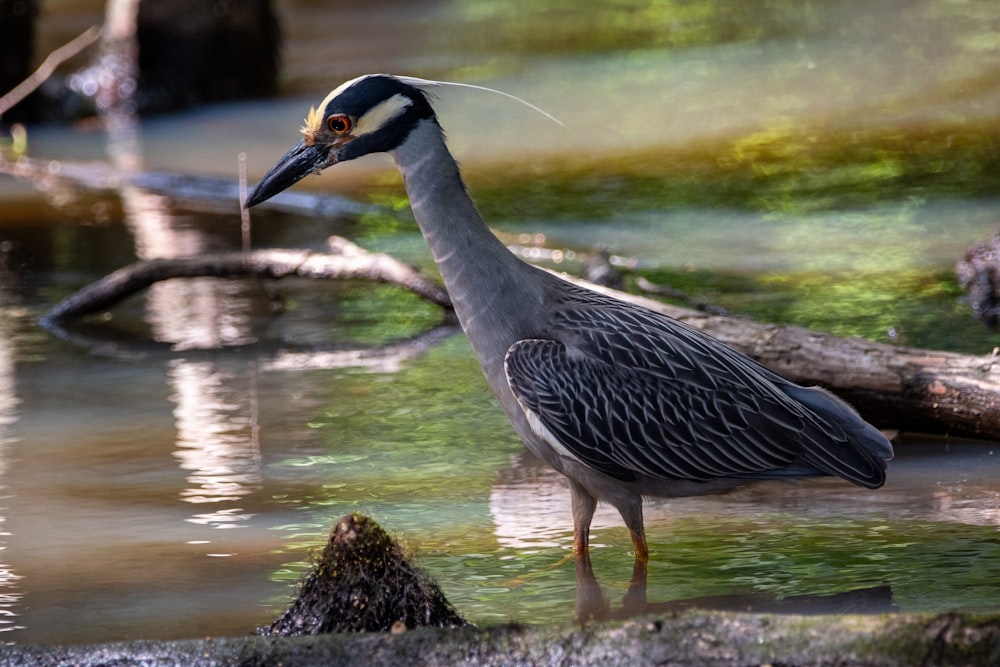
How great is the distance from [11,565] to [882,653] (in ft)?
10.4

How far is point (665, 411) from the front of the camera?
537cm

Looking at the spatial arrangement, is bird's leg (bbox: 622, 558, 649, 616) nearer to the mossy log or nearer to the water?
the water

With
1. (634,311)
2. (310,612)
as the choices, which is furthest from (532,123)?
(310,612)

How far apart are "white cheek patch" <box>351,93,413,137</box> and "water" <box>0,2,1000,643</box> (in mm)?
1426

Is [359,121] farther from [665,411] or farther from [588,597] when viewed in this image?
[588,597]

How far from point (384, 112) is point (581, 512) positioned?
1.51 meters

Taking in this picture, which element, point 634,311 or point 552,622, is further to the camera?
point 634,311

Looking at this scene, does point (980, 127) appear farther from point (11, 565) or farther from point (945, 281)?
point (11, 565)

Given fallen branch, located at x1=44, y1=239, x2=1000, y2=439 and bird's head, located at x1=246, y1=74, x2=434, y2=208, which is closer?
bird's head, located at x1=246, y1=74, x2=434, y2=208

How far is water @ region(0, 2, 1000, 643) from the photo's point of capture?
542 centimetres

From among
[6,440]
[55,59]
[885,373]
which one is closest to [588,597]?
[885,373]

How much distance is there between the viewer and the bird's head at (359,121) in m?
5.30

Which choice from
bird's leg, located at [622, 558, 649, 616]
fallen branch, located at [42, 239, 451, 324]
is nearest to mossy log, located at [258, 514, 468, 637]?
bird's leg, located at [622, 558, 649, 616]

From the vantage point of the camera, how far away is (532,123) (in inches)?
613
